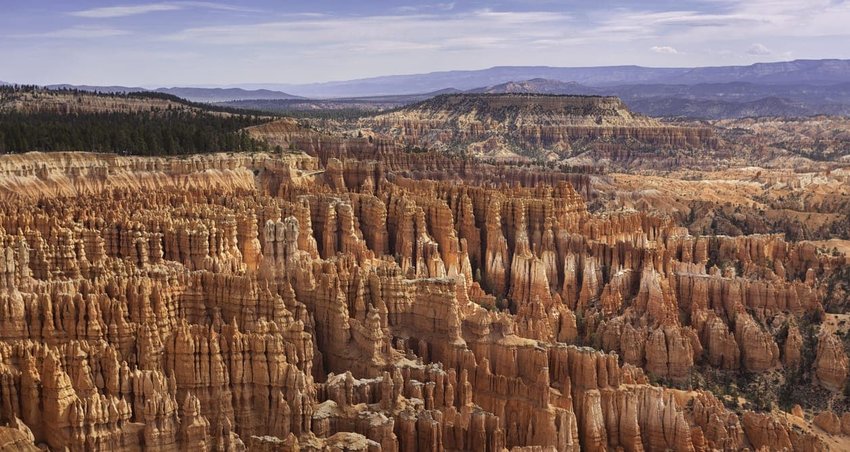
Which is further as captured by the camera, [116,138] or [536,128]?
[536,128]

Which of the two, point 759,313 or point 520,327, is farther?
point 759,313

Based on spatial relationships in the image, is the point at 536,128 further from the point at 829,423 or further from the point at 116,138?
the point at 829,423

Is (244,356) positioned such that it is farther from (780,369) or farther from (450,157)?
(450,157)

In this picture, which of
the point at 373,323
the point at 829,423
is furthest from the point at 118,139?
the point at 829,423

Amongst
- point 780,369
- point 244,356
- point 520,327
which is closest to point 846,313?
point 780,369

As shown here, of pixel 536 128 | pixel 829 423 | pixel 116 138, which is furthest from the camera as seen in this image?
pixel 536 128

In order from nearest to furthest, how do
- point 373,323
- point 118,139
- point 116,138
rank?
point 373,323 → point 118,139 → point 116,138

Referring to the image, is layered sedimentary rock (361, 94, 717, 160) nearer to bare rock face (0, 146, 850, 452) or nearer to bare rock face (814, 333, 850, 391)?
bare rock face (0, 146, 850, 452)

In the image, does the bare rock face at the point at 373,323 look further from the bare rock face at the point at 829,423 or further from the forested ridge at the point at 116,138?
the forested ridge at the point at 116,138

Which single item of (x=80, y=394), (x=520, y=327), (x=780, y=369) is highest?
(x=80, y=394)
